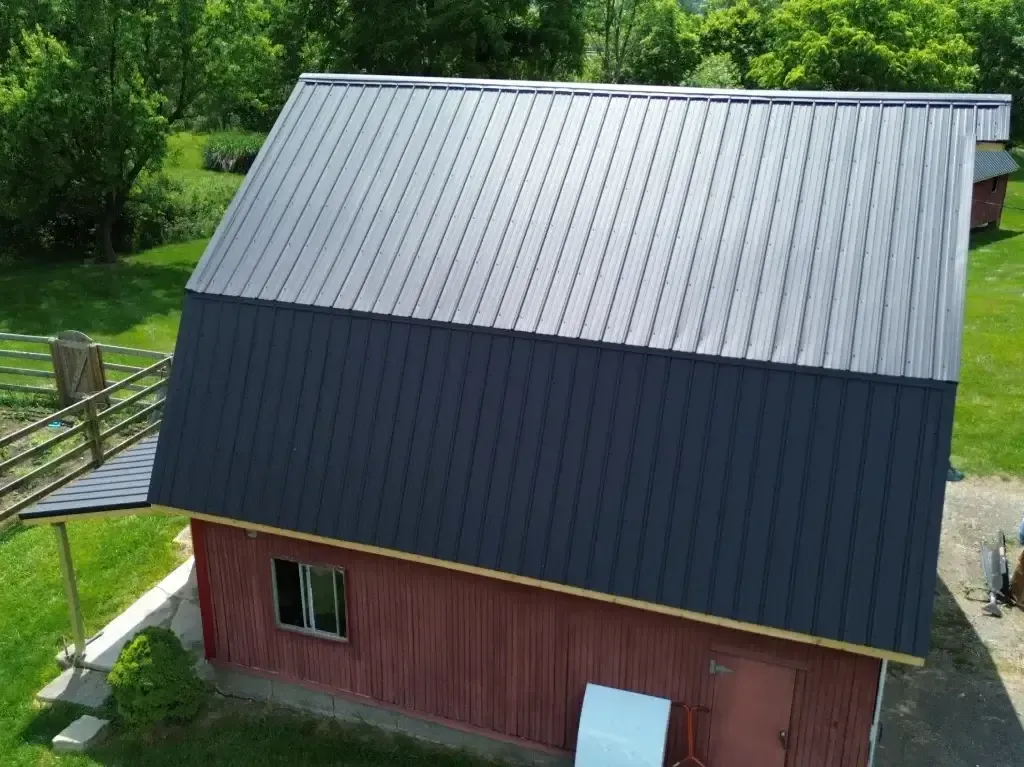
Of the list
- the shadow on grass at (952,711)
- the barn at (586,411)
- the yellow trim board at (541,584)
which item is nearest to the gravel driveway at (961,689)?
the shadow on grass at (952,711)

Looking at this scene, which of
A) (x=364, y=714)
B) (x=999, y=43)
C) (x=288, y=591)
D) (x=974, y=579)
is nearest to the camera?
(x=364, y=714)

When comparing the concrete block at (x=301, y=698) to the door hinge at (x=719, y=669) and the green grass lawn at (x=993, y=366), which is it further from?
the green grass lawn at (x=993, y=366)

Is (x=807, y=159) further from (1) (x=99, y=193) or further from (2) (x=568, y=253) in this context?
(1) (x=99, y=193)

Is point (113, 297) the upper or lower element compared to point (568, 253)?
lower

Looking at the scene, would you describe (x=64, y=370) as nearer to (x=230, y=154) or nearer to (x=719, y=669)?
(x=719, y=669)

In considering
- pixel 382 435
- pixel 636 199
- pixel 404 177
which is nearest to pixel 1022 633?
pixel 636 199

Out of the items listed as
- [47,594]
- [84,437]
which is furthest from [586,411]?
[84,437]
